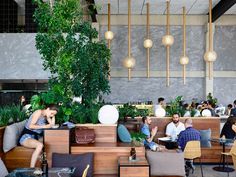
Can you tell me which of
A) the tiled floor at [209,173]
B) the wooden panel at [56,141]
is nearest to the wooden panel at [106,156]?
the wooden panel at [56,141]

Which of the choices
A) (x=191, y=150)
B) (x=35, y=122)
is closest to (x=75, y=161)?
(x=35, y=122)

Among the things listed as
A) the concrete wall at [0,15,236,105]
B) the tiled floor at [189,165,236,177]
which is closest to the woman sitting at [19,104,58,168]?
the tiled floor at [189,165,236,177]

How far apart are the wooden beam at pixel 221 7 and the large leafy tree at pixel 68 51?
554 centimetres

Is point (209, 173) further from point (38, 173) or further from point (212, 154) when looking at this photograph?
point (38, 173)

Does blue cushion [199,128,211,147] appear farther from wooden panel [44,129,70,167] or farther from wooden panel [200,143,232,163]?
wooden panel [44,129,70,167]

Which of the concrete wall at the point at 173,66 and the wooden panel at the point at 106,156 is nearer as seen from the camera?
the wooden panel at the point at 106,156

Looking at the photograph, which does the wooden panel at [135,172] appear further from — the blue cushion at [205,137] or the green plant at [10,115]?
the blue cushion at [205,137]

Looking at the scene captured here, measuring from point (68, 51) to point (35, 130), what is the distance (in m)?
2.09

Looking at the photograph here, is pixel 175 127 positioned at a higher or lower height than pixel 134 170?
higher

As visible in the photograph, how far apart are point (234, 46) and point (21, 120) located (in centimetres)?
1002

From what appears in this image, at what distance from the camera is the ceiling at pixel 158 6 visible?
12008 mm

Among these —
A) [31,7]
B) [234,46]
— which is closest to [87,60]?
[31,7]

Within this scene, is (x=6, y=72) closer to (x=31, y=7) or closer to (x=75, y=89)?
(x=31, y=7)

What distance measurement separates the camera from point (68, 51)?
709cm
